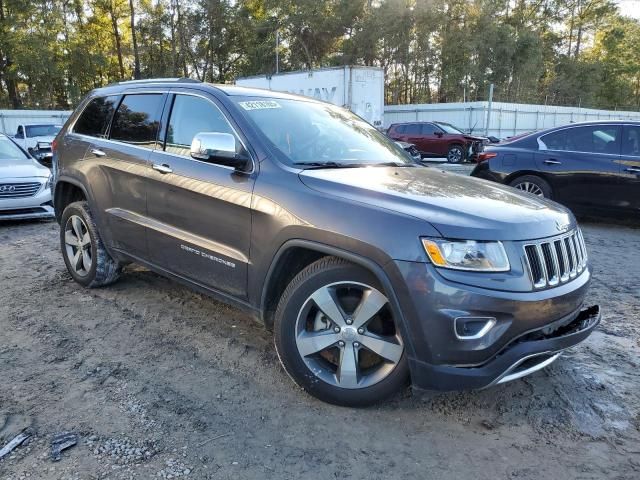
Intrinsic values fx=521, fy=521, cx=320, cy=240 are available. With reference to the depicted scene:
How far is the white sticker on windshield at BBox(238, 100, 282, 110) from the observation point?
11.6 feet

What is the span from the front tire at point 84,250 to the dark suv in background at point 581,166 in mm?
6030

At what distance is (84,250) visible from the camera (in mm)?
4754

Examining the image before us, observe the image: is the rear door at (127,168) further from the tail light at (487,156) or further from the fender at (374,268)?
the tail light at (487,156)

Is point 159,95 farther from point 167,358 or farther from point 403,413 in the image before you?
point 403,413

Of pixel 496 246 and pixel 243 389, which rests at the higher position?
pixel 496 246

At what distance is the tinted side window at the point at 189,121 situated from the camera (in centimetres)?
357

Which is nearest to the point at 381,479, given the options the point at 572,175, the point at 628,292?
the point at 628,292

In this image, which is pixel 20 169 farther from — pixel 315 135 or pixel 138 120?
pixel 315 135

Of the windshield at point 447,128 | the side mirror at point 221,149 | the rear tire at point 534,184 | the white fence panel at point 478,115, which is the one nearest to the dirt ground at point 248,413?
the side mirror at point 221,149

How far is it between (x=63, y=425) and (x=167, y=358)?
2.82ft

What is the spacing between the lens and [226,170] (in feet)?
11.0

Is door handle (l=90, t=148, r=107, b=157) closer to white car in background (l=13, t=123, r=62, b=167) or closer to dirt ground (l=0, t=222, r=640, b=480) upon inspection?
dirt ground (l=0, t=222, r=640, b=480)

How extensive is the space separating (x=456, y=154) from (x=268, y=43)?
87.2ft

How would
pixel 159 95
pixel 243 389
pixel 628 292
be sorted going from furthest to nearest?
pixel 628 292, pixel 159 95, pixel 243 389
